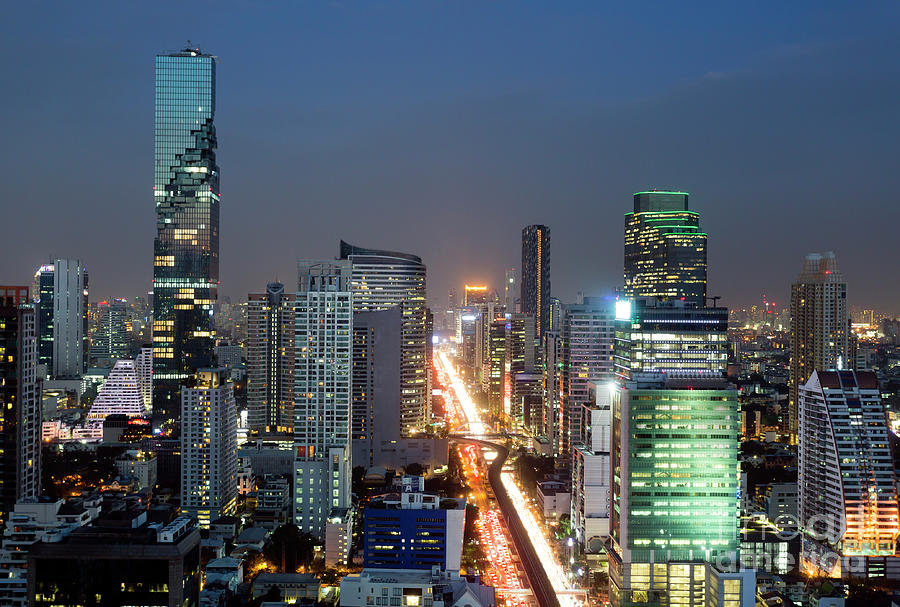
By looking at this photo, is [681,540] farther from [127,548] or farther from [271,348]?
[271,348]

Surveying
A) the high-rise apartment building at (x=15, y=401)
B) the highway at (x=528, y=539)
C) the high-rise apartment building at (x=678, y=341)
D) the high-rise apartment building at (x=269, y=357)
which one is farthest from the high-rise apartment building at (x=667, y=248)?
the high-rise apartment building at (x=15, y=401)


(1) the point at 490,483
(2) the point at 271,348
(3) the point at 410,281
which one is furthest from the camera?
(3) the point at 410,281

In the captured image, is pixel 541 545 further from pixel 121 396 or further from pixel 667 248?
pixel 121 396

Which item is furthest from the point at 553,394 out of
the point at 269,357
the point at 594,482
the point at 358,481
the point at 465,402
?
the point at 465,402

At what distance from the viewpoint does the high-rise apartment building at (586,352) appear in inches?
1325

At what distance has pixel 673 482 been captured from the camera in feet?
66.0

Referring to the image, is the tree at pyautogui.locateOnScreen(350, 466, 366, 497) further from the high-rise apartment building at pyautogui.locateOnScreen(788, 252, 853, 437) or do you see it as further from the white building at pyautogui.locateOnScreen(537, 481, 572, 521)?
the high-rise apartment building at pyautogui.locateOnScreen(788, 252, 853, 437)

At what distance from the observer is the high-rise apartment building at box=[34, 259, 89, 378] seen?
54812 mm

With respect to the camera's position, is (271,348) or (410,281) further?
(410,281)

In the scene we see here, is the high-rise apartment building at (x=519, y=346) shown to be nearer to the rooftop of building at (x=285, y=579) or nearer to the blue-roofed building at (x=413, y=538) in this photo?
the blue-roofed building at (x=413, y=538)

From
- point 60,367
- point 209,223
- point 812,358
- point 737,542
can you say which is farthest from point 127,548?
point 60,367

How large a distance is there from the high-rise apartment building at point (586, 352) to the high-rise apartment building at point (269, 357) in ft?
49.2

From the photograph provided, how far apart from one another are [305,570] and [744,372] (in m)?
40.7

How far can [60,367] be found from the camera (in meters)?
55.9
